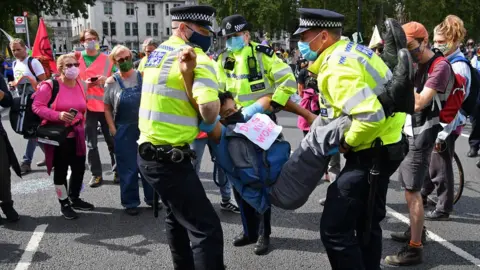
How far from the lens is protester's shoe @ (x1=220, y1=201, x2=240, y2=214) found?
16.3 feet

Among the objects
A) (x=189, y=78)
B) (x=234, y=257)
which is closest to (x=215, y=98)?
(x=189, y=78)

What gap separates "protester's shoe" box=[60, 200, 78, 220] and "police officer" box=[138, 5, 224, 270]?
241 centimetres

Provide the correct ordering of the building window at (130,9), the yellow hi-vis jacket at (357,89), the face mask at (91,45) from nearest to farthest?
the yellow hi-vis jacket at (357,89) < the face mask at (91,45) < the building window at (130,9)

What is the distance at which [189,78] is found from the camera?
2609mm

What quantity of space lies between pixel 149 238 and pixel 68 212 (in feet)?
3.88

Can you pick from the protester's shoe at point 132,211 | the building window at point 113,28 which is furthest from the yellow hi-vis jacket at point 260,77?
the building window at point 113,28

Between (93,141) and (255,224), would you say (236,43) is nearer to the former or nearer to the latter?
(255,224)

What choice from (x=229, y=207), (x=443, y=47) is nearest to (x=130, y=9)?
(x=229, y=207)

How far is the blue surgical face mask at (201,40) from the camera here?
111 inches

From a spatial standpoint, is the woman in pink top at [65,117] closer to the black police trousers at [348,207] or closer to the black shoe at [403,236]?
the black police trousers at [348,207]

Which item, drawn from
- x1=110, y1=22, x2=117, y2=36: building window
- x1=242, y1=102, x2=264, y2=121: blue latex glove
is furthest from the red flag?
x1=110, y1=22, x2=117, y2=36: building window

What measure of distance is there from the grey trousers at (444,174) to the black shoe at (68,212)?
3.98m

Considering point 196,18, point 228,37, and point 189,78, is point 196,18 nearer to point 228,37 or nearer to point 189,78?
point 189,78

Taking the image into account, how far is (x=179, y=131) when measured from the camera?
281 cm
